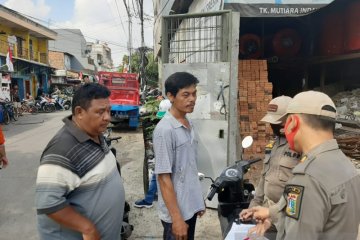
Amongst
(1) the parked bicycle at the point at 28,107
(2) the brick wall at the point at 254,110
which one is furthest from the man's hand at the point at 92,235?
(1) the parked bicycle at the point at 28,107

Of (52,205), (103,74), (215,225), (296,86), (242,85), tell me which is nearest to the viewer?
(52,205)

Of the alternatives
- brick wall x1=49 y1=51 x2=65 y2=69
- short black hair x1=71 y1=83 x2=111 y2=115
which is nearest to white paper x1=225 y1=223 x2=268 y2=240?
short black hair x1=71 y1=83 x2=111 y2=115

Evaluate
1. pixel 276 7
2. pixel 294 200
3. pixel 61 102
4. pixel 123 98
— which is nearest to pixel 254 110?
pixel 276 7

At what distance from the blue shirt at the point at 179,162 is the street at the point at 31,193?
179 centimetres

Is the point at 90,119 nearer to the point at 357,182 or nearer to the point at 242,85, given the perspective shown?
the point at 357,182

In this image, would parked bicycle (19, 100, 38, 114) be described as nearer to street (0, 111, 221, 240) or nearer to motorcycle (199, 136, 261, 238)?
street (0, 111, 221, 240)

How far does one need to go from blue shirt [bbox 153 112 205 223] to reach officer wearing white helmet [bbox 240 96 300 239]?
37cm

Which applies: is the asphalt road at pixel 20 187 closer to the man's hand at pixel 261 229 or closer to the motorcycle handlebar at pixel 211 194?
the motorcycle handlebar at pixel 211 194

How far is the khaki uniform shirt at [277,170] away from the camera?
85.6 inches

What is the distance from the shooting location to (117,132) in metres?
12.0

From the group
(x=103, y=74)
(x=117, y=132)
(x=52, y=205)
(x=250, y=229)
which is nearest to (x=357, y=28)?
(x=250, y=229)

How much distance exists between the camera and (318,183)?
50.1 inches

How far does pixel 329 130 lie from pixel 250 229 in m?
0.98

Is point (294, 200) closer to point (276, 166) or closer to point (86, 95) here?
point (276, 166)
